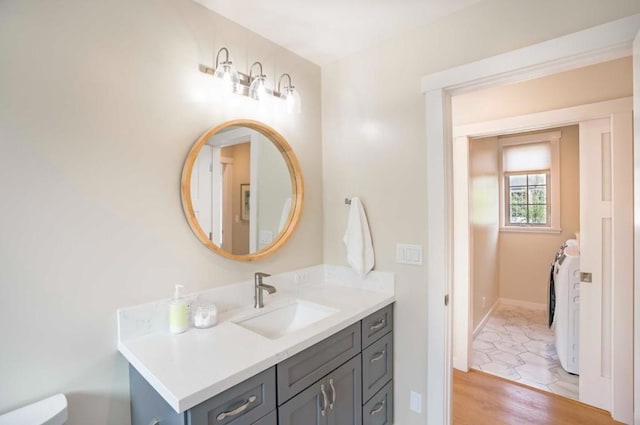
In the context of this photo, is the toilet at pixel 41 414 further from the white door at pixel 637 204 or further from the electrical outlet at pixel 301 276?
the white door at pixel 637 204

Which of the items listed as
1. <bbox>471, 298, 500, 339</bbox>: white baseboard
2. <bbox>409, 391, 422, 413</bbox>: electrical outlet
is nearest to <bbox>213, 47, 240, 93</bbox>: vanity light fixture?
<bbox>409, 391, 422, 413</bbox>: electrical outlet

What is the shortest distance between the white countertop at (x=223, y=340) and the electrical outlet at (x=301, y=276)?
0.18 ft

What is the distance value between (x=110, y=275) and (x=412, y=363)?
1668 millimetres

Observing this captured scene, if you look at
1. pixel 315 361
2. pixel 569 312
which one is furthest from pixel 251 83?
pixel 569 312

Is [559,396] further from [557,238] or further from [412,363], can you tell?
[557,238]

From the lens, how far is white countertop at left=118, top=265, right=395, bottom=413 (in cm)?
99

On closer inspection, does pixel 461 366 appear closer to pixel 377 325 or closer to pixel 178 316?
pixel 377 325

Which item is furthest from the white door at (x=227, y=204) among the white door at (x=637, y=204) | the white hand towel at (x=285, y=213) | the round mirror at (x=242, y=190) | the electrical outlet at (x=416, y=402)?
the white door at (x=637, y=204)

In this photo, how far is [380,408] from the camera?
5.90 ft

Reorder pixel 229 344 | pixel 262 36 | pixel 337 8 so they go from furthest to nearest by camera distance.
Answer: pixel 262 36 < pixel 337 8 < pixel 229 344

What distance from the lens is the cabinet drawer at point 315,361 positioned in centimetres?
121

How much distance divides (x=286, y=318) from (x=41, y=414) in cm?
105

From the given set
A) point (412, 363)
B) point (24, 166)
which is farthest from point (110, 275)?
point (412, 363)

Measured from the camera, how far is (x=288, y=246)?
2.04 metres
